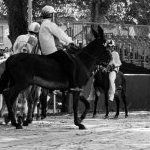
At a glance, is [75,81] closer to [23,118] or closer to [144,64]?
[23,118]

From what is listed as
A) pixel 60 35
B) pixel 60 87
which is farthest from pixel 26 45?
pixel 60 87

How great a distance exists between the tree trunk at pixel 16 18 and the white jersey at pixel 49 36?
9.78 m

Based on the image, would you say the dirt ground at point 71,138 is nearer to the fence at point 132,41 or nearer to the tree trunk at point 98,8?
the fence at point 132,41

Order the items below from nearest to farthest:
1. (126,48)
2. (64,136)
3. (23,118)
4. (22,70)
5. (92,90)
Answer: (64,136) → (22,70) → (23,118) → (92,90) → (126,48)

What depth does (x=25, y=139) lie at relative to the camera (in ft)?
36.5

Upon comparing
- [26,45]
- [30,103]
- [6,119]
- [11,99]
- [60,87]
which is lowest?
[6,119]

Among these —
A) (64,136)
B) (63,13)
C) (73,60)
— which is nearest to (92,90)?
(73,60)

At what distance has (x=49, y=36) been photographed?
14016 mm

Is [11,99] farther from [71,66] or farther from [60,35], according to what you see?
[60,35]

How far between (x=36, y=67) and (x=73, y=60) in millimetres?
833

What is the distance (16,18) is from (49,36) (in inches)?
415

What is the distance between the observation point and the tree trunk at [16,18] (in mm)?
23938

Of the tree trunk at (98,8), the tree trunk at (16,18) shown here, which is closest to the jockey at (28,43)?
the tree trunk at (16,18)

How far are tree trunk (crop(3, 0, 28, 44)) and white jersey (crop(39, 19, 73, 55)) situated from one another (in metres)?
9.78
